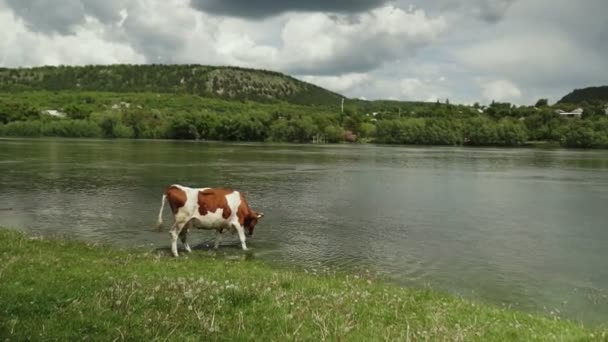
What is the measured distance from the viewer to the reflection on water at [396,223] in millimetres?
20969

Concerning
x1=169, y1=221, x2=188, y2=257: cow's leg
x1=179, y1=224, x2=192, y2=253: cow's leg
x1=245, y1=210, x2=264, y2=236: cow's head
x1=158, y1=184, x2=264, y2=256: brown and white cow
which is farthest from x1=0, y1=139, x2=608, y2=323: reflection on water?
x1=169, y1=221, x2=188, y2=257: cow's leg

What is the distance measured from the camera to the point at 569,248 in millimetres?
27172

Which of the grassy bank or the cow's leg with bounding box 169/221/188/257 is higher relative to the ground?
the grassy bank

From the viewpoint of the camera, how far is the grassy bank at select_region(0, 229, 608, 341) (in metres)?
8.51

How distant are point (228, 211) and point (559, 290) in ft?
41.8

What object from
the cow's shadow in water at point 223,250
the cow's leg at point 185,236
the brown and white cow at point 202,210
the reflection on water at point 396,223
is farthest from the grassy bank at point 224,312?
the cow's leg at point 185,236

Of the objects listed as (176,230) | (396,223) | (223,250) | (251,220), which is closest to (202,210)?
(176,230)

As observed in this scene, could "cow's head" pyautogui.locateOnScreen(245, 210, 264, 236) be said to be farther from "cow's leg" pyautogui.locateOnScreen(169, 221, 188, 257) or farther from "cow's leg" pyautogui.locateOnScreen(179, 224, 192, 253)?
"cow's leg" pyautogui.locateOnScreen(169, 221, 188, 257)

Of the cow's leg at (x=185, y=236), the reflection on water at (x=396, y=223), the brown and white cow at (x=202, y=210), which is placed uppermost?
the brown and white cow at (x=202, y=210)

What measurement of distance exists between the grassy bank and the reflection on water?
6773 millimetres

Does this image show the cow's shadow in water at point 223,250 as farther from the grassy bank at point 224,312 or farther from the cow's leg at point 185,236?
the grassy bank at point 224,312

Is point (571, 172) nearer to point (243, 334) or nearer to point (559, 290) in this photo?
point (559, 290)

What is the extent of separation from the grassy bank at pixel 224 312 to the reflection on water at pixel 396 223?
6773 millimetres

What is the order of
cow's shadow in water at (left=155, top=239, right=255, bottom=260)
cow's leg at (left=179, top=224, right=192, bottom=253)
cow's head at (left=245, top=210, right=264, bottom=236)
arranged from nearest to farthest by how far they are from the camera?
1. cow's shadow in water at (left=155, top=239, right=255, bottom=260)
2. cow's leg at (left=179, top=224, right=192, bottom=253)
3. cow's head at (left=245, top=210, right=264, bottom=236)
